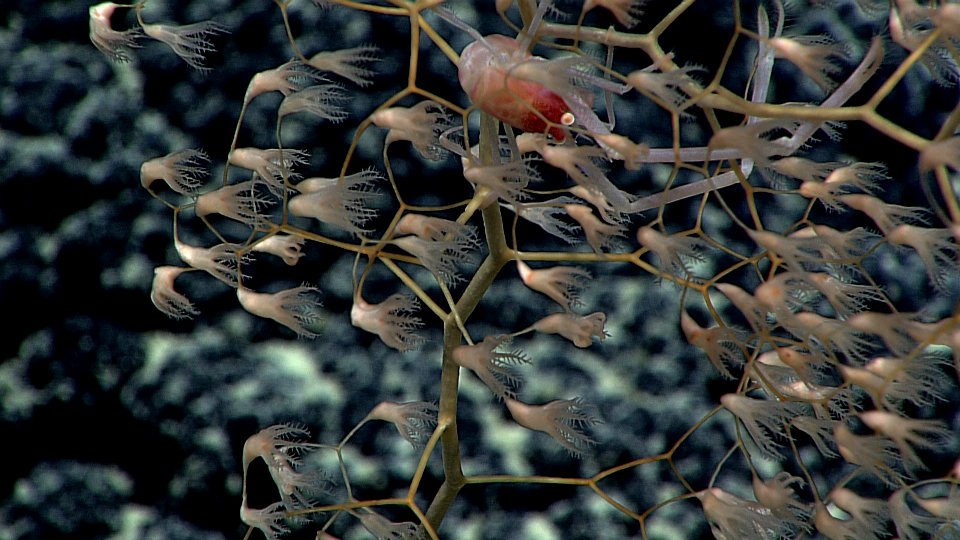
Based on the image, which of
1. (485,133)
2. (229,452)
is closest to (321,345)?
(229,452)

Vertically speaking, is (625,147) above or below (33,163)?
above

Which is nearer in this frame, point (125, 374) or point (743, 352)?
point (743, 352)

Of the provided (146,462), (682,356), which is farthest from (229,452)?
(682,356)

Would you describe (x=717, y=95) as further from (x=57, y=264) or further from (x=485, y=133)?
(x=57, y=264)

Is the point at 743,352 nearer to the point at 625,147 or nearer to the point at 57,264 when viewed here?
the point at 625,147

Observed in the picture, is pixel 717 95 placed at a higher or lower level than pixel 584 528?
higher

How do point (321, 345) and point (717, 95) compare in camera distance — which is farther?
point (321, 345)
